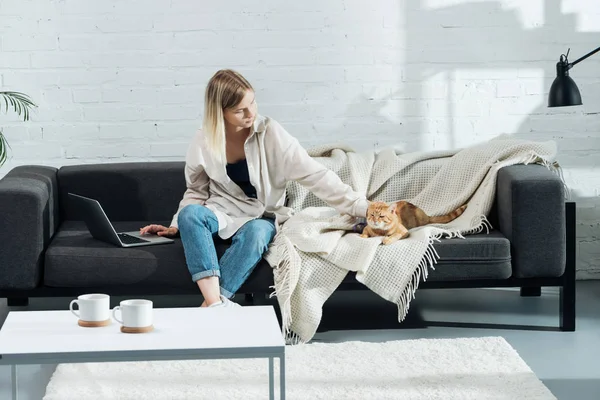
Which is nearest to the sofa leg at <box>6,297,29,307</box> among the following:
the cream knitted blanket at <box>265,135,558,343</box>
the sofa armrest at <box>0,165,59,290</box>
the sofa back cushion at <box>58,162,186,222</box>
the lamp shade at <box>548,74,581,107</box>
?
the sofa back cushion at <box>58,162,186,222</box>

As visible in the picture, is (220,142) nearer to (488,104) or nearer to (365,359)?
(365,359)

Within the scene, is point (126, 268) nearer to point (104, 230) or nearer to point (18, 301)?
point (104, 230)

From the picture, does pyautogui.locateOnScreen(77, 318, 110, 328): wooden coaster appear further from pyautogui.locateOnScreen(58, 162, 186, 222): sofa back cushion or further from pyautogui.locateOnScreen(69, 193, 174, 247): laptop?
pyautogui.locateOnScreen(58, 162, 186, 222): sofa back cushion

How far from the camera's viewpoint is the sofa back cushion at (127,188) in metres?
4.27

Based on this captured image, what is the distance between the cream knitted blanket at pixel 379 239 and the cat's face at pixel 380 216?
0.07 meters

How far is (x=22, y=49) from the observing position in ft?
14.8

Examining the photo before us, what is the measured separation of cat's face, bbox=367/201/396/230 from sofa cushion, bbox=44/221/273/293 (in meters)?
0.43

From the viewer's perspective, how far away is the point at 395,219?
366 cm

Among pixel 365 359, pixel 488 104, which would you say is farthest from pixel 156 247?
pixel 488 104

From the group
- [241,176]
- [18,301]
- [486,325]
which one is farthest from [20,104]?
[486,325]

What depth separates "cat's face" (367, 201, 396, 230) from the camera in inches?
141

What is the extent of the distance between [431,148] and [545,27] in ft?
2.57

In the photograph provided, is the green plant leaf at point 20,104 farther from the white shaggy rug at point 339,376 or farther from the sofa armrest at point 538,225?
the sofa armrest at point 538,225

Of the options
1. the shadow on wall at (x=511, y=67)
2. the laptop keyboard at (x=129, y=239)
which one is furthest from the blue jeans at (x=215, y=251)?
the shadow on wall at (x=511, y=67)
